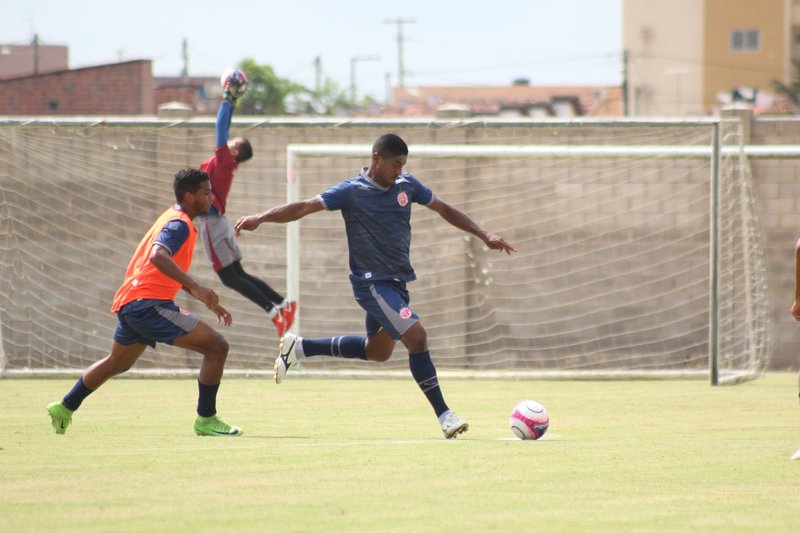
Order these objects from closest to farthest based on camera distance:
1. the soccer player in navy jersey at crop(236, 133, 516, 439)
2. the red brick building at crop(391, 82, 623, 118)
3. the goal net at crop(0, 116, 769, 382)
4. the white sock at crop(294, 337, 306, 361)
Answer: the soccer player in navy jersey at crop(236, 133, 516, 439) → the white sock at crop(294, 337, 306, 361) → the goal net at crop(0, 116, 769, 382) → the red brick building at crop(391, 82, 623, 118)

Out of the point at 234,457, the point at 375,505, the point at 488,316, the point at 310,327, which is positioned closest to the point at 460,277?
A: the point at 488,316

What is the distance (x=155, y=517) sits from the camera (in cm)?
654

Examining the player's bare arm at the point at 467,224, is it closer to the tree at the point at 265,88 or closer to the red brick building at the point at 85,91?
the red brick building at the point at 85,91

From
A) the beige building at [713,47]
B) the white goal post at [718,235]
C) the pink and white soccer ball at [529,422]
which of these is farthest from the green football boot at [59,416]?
the beige building at [713,47]

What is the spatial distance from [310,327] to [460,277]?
232 cm

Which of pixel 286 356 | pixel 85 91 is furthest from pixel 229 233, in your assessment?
pixel 85 91

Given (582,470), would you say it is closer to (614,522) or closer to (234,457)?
(614,522)

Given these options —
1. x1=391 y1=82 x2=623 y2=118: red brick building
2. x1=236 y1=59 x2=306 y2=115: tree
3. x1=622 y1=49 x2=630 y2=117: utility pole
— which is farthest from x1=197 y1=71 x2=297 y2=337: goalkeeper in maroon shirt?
x1=391 y1=82 x2=623 y2=118: red brick building

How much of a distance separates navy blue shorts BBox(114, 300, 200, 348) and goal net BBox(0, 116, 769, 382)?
855cm

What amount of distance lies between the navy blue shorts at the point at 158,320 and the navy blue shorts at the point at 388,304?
1.27m

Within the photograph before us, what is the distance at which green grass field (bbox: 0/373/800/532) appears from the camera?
21.6ft

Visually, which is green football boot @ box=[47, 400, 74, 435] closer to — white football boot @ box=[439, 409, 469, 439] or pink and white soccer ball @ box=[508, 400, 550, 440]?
white football boot @ box=[439, 409, 469, 439]

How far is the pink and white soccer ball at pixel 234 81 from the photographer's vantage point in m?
13.8

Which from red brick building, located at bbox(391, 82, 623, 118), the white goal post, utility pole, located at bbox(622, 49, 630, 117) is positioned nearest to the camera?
the white goal post
